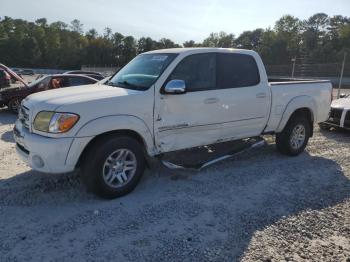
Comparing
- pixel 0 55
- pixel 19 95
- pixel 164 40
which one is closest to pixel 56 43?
pixel 0 55

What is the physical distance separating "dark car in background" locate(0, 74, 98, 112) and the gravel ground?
20.2 feet

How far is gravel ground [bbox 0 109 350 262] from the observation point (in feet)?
12.8

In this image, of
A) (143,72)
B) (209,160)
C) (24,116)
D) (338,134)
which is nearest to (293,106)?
(209,160)

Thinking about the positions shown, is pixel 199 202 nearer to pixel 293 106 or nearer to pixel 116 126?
pixel 116 126

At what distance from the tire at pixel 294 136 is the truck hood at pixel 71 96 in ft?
11.1

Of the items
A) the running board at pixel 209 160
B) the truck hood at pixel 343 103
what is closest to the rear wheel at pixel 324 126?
the truck hood at pixel 343 103

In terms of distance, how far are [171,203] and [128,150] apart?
89 cm

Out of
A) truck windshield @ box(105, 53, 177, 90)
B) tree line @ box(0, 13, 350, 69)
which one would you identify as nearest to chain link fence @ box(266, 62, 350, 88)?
truck windshield @ box(105, 53, 177, 90)

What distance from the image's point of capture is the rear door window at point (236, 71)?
6125mm

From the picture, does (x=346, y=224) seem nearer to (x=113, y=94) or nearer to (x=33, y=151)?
(x=113, y=94)

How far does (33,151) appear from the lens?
4742 millimetres

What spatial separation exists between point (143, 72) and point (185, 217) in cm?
231

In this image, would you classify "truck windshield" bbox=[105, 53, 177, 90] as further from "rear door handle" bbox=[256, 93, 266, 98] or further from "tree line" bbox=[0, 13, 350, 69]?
"tree line" bbox=[0, 13, 350, 69]

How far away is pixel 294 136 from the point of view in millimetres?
7453
